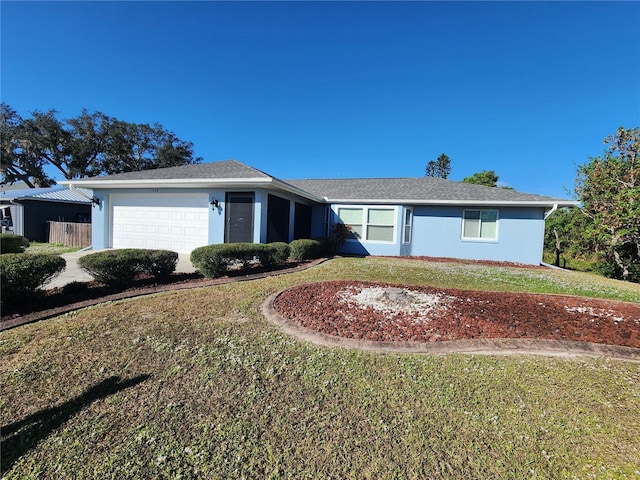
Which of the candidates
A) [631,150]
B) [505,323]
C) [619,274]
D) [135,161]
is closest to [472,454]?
[505,323]

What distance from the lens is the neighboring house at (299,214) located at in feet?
32.5

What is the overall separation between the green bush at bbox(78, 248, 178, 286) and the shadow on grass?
3.66 meters

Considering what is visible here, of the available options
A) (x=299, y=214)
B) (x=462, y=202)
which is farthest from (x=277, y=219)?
(x=462, y=202)

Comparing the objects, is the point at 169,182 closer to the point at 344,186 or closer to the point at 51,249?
the point at 51,249

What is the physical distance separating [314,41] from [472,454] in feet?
42.0

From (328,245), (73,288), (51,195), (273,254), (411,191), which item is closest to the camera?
(73,288)

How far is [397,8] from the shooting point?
8.80 metres

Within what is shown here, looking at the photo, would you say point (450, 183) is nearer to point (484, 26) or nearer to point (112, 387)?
point (484, 26)

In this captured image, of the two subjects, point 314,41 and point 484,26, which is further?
point 314,41

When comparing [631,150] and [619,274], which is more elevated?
[631,150]

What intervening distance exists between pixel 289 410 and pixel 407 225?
11.1m

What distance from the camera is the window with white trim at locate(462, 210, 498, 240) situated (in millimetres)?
11734

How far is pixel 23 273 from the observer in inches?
171

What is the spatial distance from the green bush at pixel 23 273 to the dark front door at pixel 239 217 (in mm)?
5401
